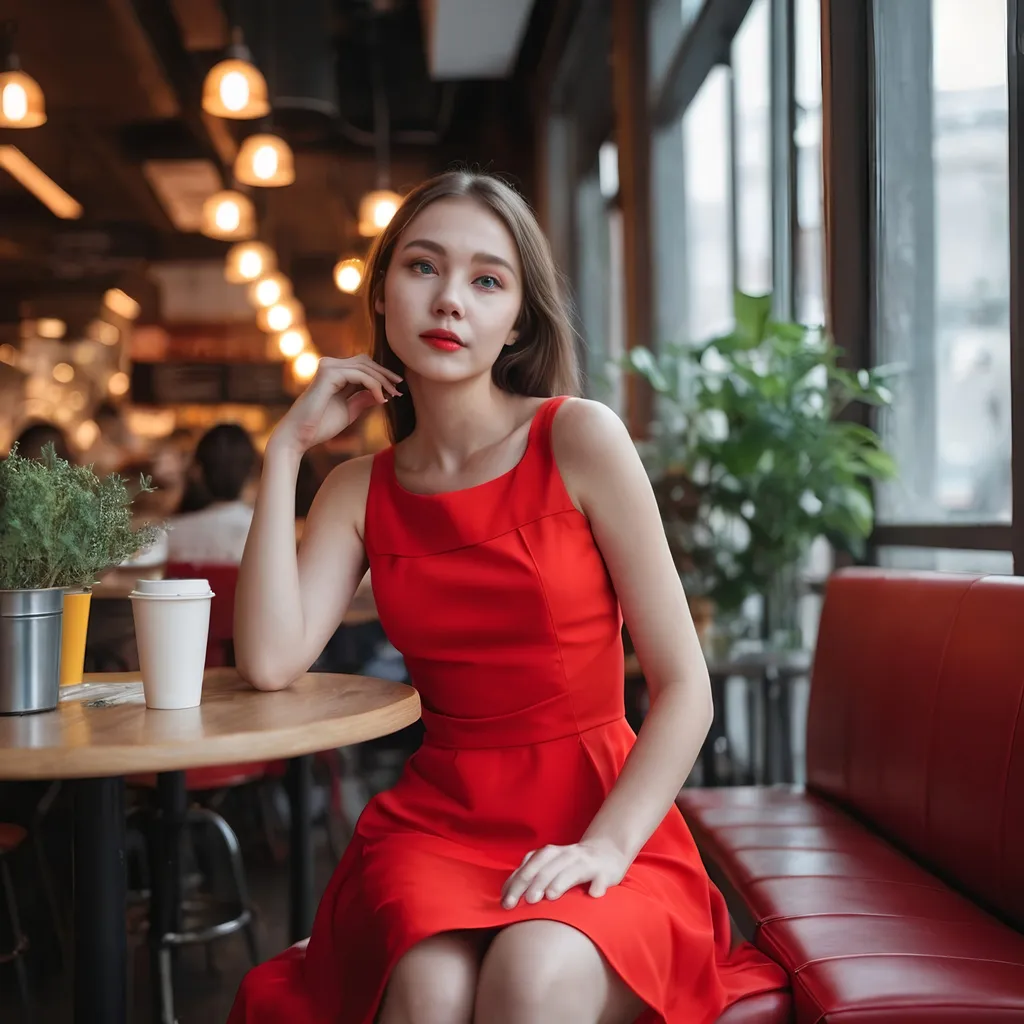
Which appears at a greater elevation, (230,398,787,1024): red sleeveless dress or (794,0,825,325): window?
(794,0,825,325): window

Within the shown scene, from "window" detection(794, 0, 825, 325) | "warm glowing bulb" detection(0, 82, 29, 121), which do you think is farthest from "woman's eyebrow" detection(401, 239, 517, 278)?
"warm glowing bulb" detection(0, 82, 29, 121)

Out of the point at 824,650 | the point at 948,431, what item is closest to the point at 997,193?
the point at 948,431

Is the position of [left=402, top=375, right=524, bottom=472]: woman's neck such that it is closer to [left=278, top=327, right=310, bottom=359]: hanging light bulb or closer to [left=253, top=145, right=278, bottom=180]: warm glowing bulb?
[left=253, top=145, right=278, bottom=180]: warm glowing bulb

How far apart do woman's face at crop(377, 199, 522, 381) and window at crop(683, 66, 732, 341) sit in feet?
10.9

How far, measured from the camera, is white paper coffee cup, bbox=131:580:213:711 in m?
1.52

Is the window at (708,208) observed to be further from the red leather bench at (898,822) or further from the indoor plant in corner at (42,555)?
the indoor plant in corner at (42,555)

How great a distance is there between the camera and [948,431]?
10.6 ft

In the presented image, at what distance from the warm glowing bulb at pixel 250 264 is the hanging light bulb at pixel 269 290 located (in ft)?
0.61

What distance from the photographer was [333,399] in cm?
189

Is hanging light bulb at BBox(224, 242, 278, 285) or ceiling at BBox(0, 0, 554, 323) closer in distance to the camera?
ceiling at BBox(0, 0, 554, 323)

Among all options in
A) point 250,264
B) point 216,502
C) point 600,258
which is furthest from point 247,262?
point 216,502

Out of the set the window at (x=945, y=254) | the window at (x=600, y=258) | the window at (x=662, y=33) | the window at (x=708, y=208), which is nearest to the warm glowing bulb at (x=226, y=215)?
the window at (x=600, y=258)

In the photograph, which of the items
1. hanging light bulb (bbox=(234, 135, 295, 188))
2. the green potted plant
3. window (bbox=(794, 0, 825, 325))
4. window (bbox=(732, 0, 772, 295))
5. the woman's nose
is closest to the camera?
the woman's nose

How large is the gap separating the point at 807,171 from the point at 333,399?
265 cm
